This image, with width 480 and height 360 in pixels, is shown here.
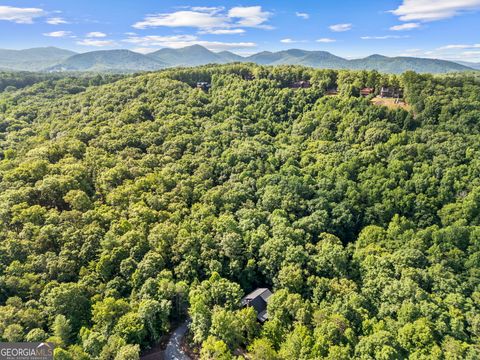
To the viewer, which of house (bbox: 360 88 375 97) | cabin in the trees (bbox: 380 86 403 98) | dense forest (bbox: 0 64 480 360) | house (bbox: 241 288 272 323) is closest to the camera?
dense forest (bbox: 0 64 480 360)

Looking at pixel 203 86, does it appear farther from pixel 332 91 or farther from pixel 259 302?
pixel 259 302

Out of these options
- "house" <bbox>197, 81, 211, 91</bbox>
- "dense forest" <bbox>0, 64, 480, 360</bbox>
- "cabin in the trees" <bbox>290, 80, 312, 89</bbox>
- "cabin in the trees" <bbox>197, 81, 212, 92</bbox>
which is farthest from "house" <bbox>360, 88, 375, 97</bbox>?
"house" <bbox>197, 81, 211, 91</bbox>

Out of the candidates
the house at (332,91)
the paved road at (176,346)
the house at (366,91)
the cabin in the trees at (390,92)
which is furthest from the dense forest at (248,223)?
the house at (332,91)

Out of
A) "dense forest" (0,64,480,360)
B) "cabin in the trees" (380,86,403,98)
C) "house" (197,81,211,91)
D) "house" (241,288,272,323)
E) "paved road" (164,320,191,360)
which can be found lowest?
"paved road" (164,320,191,360)

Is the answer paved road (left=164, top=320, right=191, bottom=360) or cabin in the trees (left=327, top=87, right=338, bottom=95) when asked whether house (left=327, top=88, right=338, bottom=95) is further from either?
paved road (left=164, top=320, right=191, bottom=360)

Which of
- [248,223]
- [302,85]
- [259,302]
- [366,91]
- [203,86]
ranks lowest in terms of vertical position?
[259,302]

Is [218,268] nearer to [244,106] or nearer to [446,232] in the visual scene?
[446,232]

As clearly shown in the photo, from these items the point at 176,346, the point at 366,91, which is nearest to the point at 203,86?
the point at 366,91
